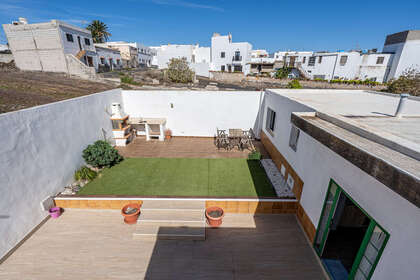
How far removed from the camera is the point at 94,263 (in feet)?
15.1

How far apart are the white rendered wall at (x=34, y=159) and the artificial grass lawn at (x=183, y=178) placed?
46.0 inches

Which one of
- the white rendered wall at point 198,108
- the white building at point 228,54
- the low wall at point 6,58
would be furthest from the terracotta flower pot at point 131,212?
the white building at point 228,54

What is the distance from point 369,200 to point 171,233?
4706 mm

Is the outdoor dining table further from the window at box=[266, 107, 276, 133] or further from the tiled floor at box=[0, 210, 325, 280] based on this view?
the tiled floor at box=[0, 210, 325, 280]

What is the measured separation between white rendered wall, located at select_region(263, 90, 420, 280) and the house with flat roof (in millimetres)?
18

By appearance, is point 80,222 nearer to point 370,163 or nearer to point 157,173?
point 157,173

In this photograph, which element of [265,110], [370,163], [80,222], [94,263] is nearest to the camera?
[370,163]

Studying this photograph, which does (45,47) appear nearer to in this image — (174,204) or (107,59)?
(107,59)

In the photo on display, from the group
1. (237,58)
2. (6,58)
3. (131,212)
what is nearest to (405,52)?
(237,58)

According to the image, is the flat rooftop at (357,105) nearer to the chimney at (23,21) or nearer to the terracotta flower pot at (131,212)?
the terracotta flower pot at (131,212)

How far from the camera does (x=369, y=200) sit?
3152mm

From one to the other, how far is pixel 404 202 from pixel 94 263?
250 inches

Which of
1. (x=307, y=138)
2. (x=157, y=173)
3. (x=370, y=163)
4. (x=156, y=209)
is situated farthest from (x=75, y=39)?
(x=370, y=163)

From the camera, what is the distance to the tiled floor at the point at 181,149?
9.71m
